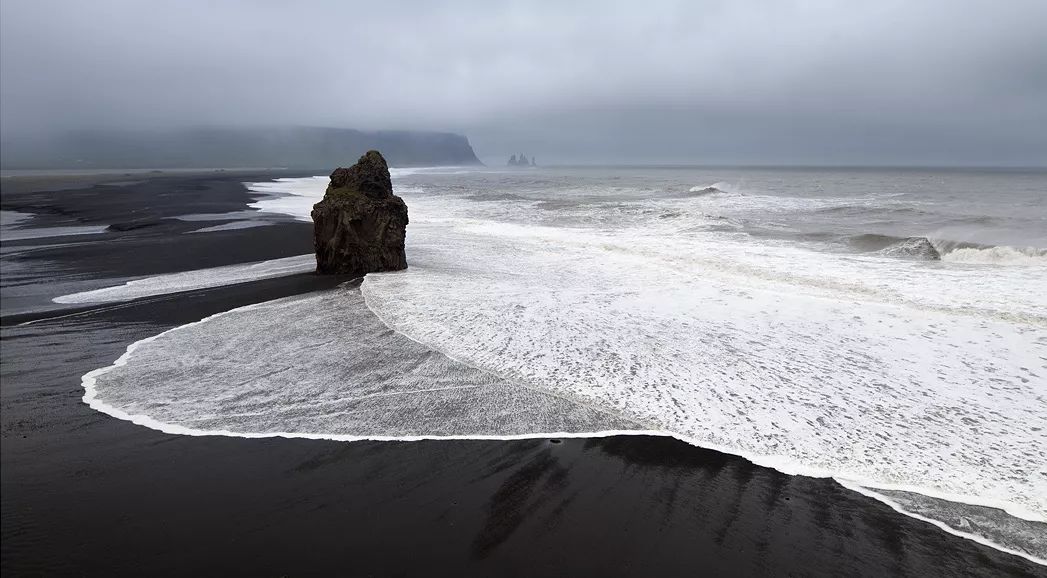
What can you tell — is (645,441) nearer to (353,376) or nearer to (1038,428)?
(353,376)

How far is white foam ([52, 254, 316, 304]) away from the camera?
11.5 metres

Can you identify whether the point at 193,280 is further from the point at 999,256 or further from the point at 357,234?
the point at 999,256

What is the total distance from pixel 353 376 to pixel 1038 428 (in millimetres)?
8026

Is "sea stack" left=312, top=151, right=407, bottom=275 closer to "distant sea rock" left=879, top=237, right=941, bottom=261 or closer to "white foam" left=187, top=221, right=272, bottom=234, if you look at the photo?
"white foam" left=187, top=221, right=272, bottom=234

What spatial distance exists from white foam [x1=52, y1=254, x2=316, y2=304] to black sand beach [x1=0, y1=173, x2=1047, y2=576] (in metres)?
5.48

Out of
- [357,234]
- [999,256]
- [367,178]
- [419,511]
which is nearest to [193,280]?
[357,234]

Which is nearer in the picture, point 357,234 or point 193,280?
point 193,280

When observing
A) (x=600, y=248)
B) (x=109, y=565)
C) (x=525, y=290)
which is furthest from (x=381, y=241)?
(x=109, y=565)

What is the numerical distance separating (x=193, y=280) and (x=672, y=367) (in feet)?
37.1

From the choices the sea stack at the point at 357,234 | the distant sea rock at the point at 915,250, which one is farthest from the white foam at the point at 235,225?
the distant sea rock at the point at 915,250

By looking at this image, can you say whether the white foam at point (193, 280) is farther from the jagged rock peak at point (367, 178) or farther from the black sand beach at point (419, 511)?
the black sand beach at point (419, 511)

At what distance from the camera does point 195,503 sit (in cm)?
456

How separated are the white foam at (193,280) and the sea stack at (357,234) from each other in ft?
3.56

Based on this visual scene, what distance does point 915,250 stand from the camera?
18297 mm
